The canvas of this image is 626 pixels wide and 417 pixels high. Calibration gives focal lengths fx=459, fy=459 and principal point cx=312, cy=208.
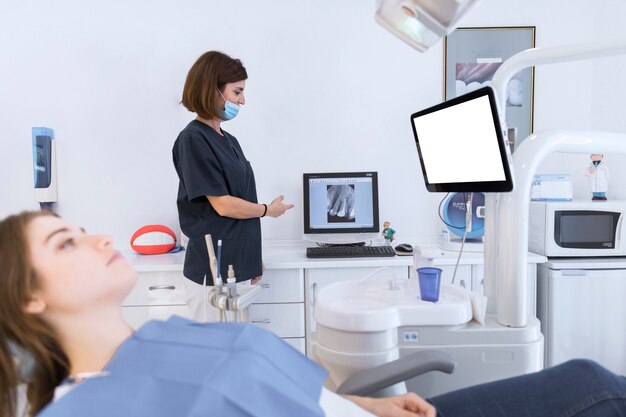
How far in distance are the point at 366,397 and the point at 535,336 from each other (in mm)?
528

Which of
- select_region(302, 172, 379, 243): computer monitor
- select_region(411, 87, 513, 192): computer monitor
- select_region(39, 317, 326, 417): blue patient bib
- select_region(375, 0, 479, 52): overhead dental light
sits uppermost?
select_region(375, 0, 479, 52): overhead dental light

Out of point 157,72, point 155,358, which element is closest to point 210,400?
point 155,358

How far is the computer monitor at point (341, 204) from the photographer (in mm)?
2607

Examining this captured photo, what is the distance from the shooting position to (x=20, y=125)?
2.64 m

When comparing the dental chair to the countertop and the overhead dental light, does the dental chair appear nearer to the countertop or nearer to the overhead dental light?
the overhead dental light

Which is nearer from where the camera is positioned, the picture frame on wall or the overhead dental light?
the overhead dental light

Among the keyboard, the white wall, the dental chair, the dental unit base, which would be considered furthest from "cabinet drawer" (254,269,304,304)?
the dental chair

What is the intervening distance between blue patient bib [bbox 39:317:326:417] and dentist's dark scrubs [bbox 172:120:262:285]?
80 cm

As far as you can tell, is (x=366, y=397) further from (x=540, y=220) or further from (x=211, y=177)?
(x=540, y=220)

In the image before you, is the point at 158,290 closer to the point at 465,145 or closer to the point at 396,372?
the point at 396,372

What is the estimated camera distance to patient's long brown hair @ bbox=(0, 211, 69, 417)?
858mm

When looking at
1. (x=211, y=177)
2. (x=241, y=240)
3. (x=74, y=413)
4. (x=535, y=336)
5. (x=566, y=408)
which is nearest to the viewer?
(x=74, y=413)

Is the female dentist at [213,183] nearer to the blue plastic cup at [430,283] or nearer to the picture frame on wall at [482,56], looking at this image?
the blue plastic cup at [430,283]

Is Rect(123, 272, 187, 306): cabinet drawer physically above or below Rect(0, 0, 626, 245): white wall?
below
